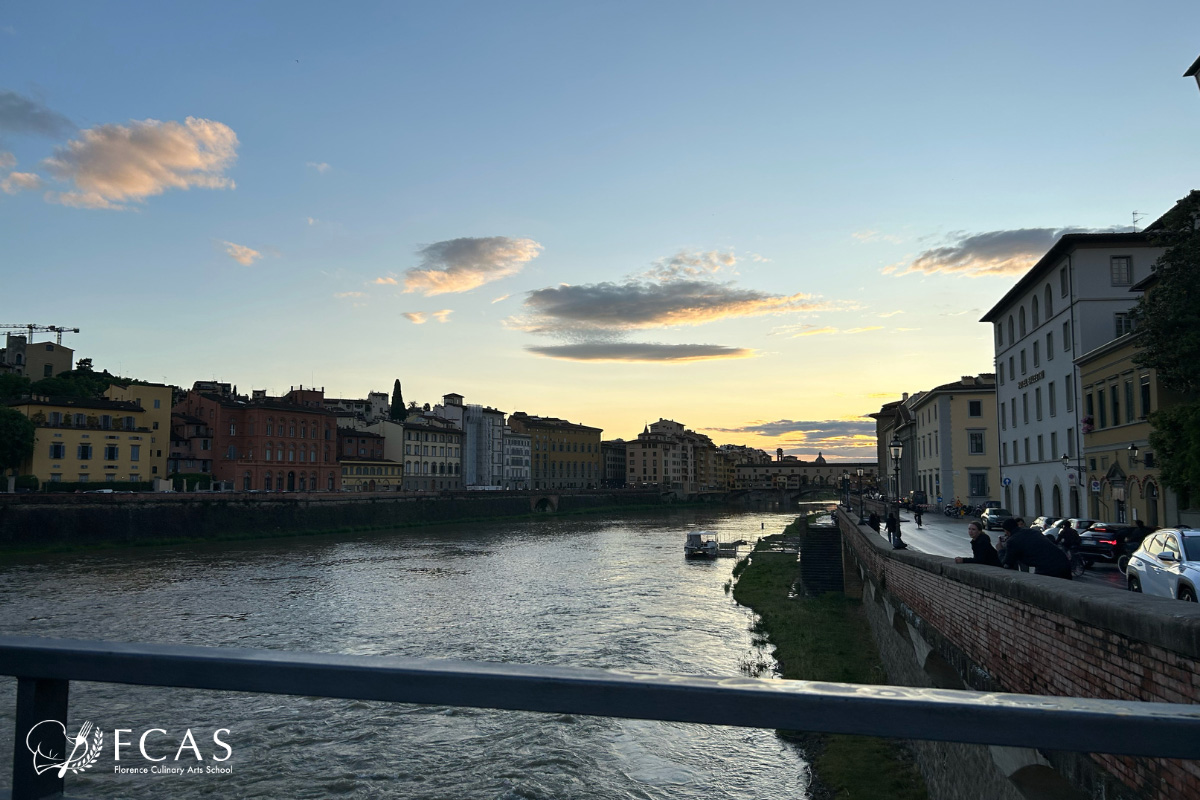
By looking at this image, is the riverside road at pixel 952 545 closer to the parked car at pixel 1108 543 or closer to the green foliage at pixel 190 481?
the parked car at pixel 1108 543

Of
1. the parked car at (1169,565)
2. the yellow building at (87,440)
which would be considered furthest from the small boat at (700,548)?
the yellow building at (87,440)

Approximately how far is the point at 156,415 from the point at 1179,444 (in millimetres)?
74990

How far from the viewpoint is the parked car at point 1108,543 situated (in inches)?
936

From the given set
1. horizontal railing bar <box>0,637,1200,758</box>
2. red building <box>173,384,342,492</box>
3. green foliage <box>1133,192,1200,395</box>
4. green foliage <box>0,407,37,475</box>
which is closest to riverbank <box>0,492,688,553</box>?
red building <box>173,384,342,492</box>

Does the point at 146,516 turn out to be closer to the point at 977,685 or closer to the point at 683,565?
the point at 683,565

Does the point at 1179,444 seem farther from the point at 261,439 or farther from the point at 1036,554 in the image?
the point at 261,439

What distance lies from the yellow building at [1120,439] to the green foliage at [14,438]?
2686 inches

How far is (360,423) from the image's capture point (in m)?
105

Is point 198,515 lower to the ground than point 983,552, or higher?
lower

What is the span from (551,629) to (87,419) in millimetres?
55065

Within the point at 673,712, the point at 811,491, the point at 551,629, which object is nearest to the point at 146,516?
the point at 551,629

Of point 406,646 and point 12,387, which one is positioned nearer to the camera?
point 406,646

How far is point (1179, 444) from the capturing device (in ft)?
88.8

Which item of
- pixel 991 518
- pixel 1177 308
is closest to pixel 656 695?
pixel 1177 308
